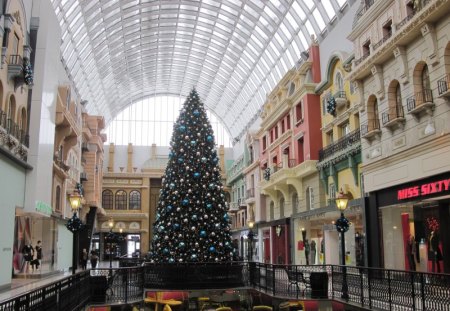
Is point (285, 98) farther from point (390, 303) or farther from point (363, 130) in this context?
point (390, 303)

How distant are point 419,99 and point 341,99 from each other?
29.7 feet

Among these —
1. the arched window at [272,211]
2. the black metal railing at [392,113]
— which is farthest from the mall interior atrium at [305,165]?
the arched window at [272,211]

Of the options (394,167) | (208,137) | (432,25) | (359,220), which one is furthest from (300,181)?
(432,25)

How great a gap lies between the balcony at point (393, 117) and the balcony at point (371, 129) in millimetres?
591

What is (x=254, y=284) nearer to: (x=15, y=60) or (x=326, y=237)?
(x=326, y=237)

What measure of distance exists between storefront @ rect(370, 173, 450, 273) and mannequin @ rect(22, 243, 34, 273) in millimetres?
15793

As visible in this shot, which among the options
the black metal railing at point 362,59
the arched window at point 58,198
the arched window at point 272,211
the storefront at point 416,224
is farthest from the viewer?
the arched window at point 272,211

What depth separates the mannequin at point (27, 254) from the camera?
23.8m

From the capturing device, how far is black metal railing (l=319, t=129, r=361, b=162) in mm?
23188

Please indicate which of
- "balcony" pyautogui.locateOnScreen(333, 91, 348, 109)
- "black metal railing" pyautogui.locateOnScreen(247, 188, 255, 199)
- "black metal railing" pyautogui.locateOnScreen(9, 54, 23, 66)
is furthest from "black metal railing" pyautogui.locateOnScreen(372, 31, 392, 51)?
"black metal railing" pyautogui.locateOnScreen(247, 188, 255, 199)

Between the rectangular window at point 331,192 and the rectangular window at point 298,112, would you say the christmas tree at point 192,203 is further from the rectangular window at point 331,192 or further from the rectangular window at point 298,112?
the rectangular window at point 298,112

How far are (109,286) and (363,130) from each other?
37.7 feet

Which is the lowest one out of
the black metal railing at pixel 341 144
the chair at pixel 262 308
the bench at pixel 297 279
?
the chair at pixel 262 308

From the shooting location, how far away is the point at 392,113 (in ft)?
59.6
